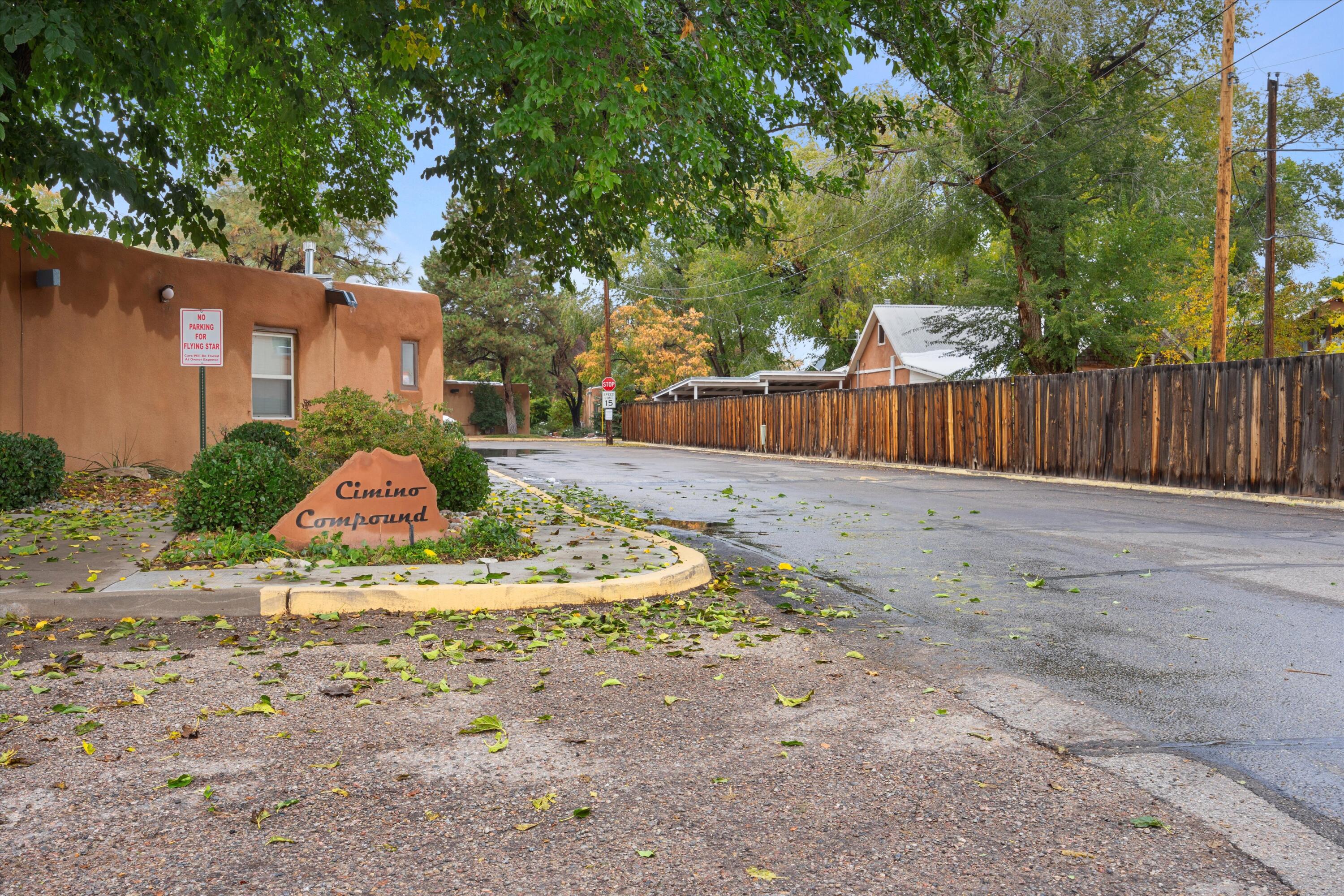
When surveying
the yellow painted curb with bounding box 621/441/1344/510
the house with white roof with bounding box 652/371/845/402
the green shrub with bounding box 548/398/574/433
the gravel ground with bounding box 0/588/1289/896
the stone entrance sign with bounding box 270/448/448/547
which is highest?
the house with white roof with bounding box 652/371/845/402

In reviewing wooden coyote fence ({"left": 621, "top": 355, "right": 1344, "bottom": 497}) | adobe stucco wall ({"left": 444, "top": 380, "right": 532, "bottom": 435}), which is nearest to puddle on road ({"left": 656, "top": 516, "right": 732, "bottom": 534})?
wooden coyote fence ({"left": 621, "top": 355, "right": 1344, "bottom": 497})

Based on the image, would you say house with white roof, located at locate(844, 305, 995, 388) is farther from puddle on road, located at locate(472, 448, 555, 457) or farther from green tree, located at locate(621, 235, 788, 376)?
green tree, located at locate(621, 235, 788, 376)

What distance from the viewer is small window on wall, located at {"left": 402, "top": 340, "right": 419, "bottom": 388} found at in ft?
77.6

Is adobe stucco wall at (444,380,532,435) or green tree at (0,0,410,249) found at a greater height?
green tree at (0,0,410,249)

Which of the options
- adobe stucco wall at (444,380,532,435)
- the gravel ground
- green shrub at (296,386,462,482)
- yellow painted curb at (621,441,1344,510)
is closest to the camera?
the gravel ground

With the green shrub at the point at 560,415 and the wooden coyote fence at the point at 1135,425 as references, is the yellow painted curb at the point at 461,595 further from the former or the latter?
the green shrub at the point at 560,415

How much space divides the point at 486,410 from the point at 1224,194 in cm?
5036

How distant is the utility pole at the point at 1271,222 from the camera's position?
25.5 meters

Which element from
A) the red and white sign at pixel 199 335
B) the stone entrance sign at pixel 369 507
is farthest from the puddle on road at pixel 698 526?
the red and white sign at pixel 199 335

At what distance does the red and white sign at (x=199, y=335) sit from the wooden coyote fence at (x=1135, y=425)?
15.4 metres

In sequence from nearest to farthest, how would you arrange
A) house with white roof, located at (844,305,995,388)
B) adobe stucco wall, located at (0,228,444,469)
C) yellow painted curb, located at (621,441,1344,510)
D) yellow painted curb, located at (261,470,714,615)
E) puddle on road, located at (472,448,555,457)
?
yellow painted curb, located at (261,470,714,615)
adobe stucco wall, located at (0,228,444,469)
yellow painted curb, located at (621,441,1344,510)
puddle on road, located at (472,448,555,457)
house with white roof, located at (844,305,995,388)

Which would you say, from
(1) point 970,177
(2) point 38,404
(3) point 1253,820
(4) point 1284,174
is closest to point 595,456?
(1) point 970,177

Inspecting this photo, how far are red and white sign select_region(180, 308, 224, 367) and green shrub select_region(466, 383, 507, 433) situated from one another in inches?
2100

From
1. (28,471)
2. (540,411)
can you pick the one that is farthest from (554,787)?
(540,411)
